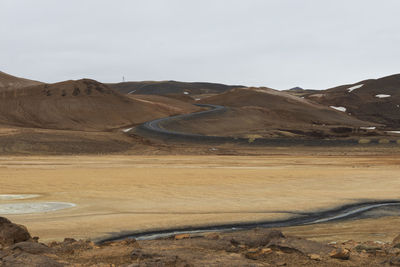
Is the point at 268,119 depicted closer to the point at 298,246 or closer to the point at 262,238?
the point at 262,238

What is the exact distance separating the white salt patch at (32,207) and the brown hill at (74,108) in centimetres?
6561

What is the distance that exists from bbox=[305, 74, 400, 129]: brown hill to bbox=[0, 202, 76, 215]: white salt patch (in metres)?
103

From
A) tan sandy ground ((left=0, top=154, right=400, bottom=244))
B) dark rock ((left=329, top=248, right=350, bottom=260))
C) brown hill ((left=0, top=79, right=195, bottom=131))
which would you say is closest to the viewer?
dark rock ((left=329, top=248, right=350, bottom=260))

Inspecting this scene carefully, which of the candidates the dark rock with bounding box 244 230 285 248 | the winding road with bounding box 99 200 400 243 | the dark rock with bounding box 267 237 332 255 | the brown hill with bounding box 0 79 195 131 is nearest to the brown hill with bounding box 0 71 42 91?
the brown hill with bounding box 0 79 195 131

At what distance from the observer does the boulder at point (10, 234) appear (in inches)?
440

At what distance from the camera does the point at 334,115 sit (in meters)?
118

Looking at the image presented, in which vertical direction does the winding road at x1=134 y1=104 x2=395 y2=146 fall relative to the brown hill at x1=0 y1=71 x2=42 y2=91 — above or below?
below

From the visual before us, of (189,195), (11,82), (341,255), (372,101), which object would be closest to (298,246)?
(341,255)

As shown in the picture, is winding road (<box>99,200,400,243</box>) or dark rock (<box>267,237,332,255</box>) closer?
dark rock (<box>267,237,332,255</box>)

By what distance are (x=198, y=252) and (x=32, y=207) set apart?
11.1 metres

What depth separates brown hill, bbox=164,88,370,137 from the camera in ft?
270

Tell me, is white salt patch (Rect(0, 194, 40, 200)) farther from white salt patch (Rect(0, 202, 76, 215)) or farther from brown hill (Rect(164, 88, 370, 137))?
brown hill (Rect(164, 88, 370, 137))

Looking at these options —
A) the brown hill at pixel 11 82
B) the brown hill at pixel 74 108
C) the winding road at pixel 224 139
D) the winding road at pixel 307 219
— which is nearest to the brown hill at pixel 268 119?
the winding road at pixel 224 139

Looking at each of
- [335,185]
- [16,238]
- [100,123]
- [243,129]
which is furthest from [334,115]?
[16,238]
